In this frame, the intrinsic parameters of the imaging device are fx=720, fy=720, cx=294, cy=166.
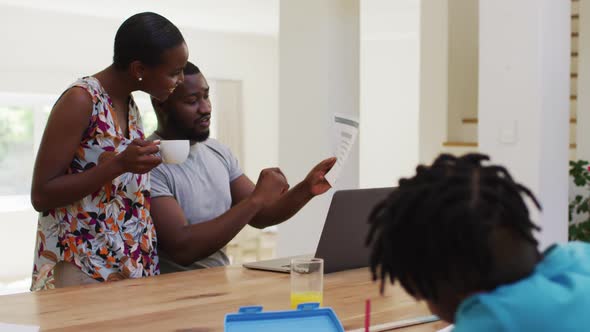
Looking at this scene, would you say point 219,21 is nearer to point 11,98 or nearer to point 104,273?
point 11,98

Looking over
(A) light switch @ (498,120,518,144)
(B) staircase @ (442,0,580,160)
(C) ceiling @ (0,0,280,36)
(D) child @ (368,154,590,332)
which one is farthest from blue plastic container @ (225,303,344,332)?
(C) ceiling @ (0,0,280,36)

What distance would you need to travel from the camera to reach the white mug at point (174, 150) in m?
1.78

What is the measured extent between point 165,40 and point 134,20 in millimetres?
98

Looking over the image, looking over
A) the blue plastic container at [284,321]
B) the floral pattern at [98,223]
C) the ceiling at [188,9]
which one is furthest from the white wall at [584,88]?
the blue plastic container at [284,321]

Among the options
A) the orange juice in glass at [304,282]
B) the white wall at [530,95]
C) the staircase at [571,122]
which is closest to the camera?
the orange juice in glass at [304,282]

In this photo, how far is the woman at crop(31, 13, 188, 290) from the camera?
1733mm

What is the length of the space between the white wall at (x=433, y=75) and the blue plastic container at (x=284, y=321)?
4449 millimetres

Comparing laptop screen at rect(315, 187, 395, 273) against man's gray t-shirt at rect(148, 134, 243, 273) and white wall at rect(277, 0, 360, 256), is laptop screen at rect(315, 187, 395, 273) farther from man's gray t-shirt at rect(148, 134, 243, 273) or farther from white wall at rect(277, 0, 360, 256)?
white wall at rect(277, 0, 360, 256)

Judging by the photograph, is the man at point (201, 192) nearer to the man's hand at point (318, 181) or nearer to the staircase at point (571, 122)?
the man's hand at point (318, 181)

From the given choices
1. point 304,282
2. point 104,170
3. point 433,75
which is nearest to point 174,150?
point 104,170

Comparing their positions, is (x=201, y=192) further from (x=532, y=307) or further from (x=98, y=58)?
(x=98, y=58)

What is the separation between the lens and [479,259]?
65 cm

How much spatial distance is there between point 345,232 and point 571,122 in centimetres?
371

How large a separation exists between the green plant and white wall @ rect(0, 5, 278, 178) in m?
4.49
